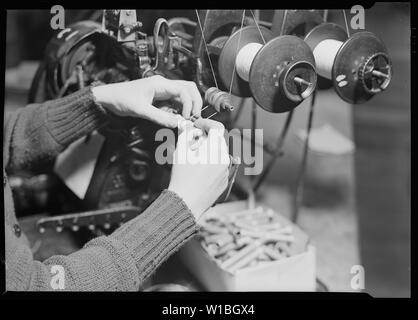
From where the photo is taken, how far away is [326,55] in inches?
37.6

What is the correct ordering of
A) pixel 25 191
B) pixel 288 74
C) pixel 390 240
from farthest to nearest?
pixel 390 240
pixel 25 191
pixel 288 74

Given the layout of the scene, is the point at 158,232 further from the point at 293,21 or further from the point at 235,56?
the point at 293,21

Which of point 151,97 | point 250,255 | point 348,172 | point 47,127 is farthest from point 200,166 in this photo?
point 348,172

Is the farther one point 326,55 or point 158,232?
point 326,55

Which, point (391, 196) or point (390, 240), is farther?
point (391, 196)

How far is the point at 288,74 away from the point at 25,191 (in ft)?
3.00

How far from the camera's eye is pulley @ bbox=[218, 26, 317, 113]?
0.86 m

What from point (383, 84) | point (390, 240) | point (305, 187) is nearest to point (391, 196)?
point (390, 240)

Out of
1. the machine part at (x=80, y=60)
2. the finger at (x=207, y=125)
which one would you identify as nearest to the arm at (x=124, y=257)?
the finger at (x=207, y=125)

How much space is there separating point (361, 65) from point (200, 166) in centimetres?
37

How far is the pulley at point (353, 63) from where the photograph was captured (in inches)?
36.4

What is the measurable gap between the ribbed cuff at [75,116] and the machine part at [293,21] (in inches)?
16.0
